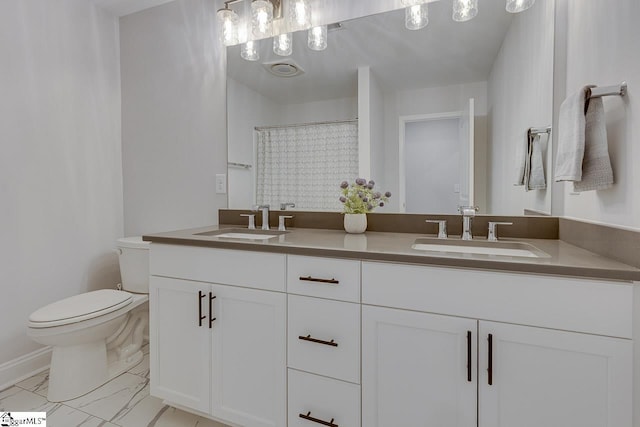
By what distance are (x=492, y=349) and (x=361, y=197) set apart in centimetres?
87

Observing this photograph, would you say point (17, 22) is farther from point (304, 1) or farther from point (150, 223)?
point (304, 1)

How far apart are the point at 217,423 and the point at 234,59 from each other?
2019 mm

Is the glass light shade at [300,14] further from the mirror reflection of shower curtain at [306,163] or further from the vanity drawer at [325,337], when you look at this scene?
the vanity drawer at [325,337]

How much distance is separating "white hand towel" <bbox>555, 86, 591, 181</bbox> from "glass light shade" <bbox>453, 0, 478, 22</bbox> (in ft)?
2.19

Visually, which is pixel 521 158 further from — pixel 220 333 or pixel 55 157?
pixel 55 157

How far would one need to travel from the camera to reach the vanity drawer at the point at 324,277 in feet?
3.69

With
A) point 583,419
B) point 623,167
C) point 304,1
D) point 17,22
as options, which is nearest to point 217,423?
point 583,419

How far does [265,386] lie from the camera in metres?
Result: 1.28

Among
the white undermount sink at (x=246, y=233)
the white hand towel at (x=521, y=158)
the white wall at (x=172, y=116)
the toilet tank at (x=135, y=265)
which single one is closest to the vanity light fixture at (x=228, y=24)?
the white wall at (x=172, y=116)

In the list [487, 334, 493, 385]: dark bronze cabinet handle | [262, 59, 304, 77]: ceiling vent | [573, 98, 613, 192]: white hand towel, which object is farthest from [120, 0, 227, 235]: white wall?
[573, 98, 613, 192]: white hand towel

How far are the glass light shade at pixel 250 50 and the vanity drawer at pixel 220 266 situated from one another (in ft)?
4.05

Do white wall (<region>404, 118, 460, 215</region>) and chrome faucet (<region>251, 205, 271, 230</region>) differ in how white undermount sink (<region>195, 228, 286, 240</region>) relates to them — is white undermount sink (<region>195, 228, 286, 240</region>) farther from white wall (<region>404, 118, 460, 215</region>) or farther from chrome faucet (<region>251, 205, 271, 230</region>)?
white wall (<region>404, 118, 460, 215</region>)

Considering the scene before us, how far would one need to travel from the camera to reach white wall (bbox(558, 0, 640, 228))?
90 cm

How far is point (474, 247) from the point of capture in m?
1.34
